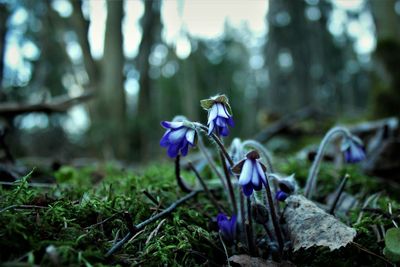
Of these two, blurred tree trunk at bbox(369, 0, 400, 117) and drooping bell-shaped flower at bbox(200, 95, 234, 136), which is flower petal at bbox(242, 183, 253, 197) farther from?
blurred tree trunk at bbox(369, 0, 400, 117)

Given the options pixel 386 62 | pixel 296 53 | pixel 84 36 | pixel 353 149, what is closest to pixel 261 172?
pixel 353 149

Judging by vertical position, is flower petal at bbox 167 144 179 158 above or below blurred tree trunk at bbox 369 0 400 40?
below

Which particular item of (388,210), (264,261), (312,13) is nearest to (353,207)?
(388,210)

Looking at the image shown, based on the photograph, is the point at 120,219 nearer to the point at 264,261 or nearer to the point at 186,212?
the point at 186,212

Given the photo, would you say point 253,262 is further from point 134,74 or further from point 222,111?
point 134,74

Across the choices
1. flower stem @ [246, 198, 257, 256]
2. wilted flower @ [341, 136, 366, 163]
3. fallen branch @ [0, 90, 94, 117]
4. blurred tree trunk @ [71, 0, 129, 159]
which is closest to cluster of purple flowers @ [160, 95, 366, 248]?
flower stem @ [246, 198, 257, 256]

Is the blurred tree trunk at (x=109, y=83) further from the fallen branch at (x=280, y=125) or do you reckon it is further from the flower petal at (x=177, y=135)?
the flower petal at (x=177, y=135)
